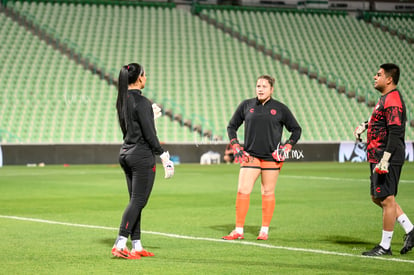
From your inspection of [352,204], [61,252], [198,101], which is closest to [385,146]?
[61,252]

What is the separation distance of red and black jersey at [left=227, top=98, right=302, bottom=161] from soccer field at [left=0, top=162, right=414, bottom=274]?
1.21 meters

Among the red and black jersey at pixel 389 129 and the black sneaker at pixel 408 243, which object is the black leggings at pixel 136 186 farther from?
the black sneaker at pixel 408 243

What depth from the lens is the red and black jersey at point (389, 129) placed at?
8547 millimetres

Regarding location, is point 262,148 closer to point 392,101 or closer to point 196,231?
point 196,231

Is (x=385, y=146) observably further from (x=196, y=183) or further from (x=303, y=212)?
(x=196, y=183)

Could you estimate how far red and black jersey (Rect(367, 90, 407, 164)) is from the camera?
8.55 m

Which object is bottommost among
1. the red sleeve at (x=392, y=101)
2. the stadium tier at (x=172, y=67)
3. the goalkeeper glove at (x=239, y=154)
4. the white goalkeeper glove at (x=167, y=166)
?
the white goalkeeper glove at (x=167, y=166)

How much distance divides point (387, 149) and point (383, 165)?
21 centimetres

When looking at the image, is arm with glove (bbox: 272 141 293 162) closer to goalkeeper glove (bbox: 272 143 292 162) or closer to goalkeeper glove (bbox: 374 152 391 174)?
goalkeeper glove (bbox: 272 143 292 162)

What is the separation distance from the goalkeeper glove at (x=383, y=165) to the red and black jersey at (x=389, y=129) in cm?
8

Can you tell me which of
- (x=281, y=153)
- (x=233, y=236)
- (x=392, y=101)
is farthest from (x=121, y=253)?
(x=392, y=101)

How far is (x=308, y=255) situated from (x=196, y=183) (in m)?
13.3

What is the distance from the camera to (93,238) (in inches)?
403

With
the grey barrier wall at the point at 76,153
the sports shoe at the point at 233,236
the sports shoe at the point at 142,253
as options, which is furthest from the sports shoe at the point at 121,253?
the grey barrier wall at the point at 76,153
